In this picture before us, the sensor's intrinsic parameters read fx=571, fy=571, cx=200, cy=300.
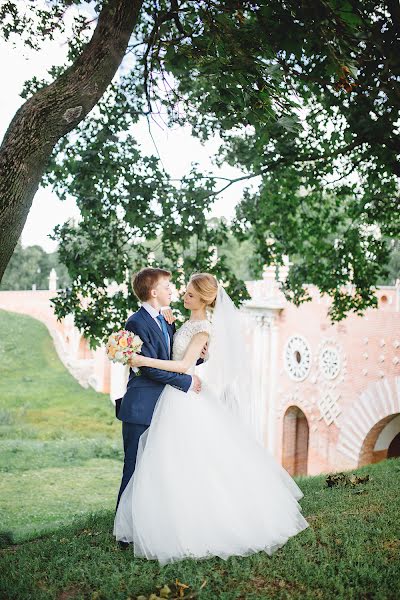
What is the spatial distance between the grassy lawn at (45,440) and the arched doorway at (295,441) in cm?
542

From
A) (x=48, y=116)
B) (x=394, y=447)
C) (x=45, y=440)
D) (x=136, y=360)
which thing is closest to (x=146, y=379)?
(x=136, y=360)

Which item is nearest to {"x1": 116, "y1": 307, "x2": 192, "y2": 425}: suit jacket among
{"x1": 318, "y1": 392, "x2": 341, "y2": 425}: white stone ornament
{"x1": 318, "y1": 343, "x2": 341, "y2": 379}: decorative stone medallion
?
{"x1": 318, "y1": 343, "x2": 341, "y2": 379}: decorative stone medallion

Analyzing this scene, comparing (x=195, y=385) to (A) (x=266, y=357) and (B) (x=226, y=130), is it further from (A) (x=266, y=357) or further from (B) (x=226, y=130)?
(A) (x=266, y=357)

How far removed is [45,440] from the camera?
19.4 metres

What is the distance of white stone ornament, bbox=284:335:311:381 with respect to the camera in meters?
17.4

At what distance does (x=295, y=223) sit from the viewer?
9336 mm

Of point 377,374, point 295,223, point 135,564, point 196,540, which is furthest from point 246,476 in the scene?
point 377,374

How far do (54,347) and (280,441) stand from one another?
16.2 metres

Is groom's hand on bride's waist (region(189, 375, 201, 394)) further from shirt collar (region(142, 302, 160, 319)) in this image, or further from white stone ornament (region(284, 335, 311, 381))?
white stone ornament (region(284, 335, 311, 381))

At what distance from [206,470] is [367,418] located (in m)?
12.8

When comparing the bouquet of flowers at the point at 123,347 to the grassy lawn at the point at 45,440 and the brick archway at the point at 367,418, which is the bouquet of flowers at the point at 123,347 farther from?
the brick archway at the point at 367,418

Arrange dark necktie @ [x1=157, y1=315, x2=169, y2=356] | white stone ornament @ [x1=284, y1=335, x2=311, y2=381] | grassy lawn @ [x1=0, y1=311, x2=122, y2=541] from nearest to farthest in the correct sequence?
1. dark necktie @ [x1=157, y1=315, x2=169, y2=356]
2. grassy lawn @ [x1=0, y1=311, x2=122, y2=541]
3. white stone ornament @ [x1=284, y1=335, x2=311, y2=381]

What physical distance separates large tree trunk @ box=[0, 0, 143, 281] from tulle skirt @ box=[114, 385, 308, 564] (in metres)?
1.62

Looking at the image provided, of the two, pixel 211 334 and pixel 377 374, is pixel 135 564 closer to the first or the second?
pixel 211 334
